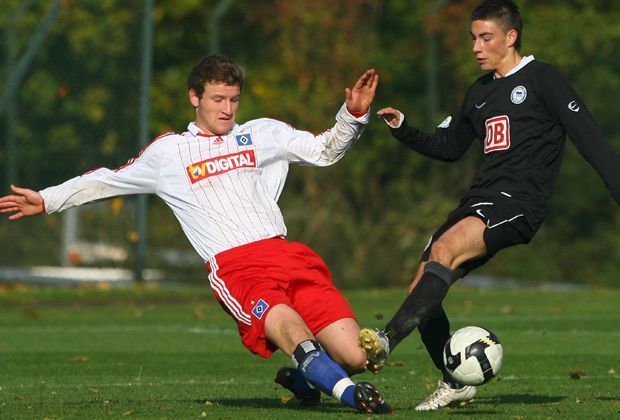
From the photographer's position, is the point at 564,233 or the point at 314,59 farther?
the point at 314,59

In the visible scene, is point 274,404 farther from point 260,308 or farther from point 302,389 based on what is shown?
point 260,308

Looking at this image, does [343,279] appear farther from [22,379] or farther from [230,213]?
[230,213]

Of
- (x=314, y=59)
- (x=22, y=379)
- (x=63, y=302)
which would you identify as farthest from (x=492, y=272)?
(x=22, y=379)

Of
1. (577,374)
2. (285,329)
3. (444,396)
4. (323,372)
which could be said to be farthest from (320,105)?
(323,372)

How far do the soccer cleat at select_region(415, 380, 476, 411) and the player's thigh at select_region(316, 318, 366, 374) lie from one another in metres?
0.40

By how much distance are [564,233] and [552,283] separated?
31.1 inches

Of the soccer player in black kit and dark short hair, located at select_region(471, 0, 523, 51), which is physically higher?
dark short hair, located at select_region(471, 0, 523, 51)

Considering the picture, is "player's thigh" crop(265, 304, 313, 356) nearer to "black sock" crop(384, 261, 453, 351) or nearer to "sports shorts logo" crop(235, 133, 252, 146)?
"black sock" crop(384, 261, 453, 351)

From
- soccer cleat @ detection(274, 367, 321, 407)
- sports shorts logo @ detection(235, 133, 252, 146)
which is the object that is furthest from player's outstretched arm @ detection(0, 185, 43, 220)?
soccer cleat @ detection(274, 367, 321, 407)

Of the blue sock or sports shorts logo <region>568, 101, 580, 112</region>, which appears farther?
sports shorts logo <region>568, 101, 580, 112</region>

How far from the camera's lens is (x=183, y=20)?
2673 centimetres

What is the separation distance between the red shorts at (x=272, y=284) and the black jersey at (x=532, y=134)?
39.3 inches

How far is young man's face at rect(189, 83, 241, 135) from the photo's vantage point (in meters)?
7.84

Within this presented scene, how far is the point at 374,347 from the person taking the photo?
22.2ft
